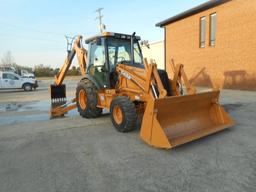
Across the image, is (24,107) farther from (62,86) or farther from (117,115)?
(117,115)

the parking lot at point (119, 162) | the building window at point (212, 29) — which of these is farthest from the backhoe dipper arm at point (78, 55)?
the building window at point (212, 29)

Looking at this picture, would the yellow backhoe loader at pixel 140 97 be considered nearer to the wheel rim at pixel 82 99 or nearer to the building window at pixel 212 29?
the wheel rim at pixel 82 99

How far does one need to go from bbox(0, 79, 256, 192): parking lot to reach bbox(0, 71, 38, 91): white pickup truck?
1616 cm

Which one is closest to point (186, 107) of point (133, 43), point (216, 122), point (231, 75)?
point (216, 122)

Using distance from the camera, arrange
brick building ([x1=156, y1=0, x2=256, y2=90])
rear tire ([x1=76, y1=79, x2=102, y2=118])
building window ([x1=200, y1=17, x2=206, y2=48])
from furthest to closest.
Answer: building window ([x1=200, y1=17, x2=206, y2=48]) → brick building ([x1=156, y1=0, x2=256, y2=90]) → rear tire ([x1=76, y1=79, x2=102, y2=118])

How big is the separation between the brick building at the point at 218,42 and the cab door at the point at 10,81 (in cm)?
1484

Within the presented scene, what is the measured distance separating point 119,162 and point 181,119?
1.86 m

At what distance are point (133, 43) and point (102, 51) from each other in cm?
100

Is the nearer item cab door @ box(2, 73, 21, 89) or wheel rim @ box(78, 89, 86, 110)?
wheel rim @ box(78, 89, 86, 110)

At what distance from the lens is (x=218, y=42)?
48.5 ft

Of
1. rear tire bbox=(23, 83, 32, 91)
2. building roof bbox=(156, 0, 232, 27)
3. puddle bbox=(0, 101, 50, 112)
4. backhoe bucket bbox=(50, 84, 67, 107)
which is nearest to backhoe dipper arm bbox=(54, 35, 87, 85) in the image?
backhoe bucket bbox=(50, 84, 67, 107)

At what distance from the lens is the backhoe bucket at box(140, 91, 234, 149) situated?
4.14 m

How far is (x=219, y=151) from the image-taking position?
13.5 feet

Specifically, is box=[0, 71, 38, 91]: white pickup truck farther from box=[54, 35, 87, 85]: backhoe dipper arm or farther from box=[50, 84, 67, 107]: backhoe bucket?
box=[54, 35, 87, 85]: backhoe dipper arm
